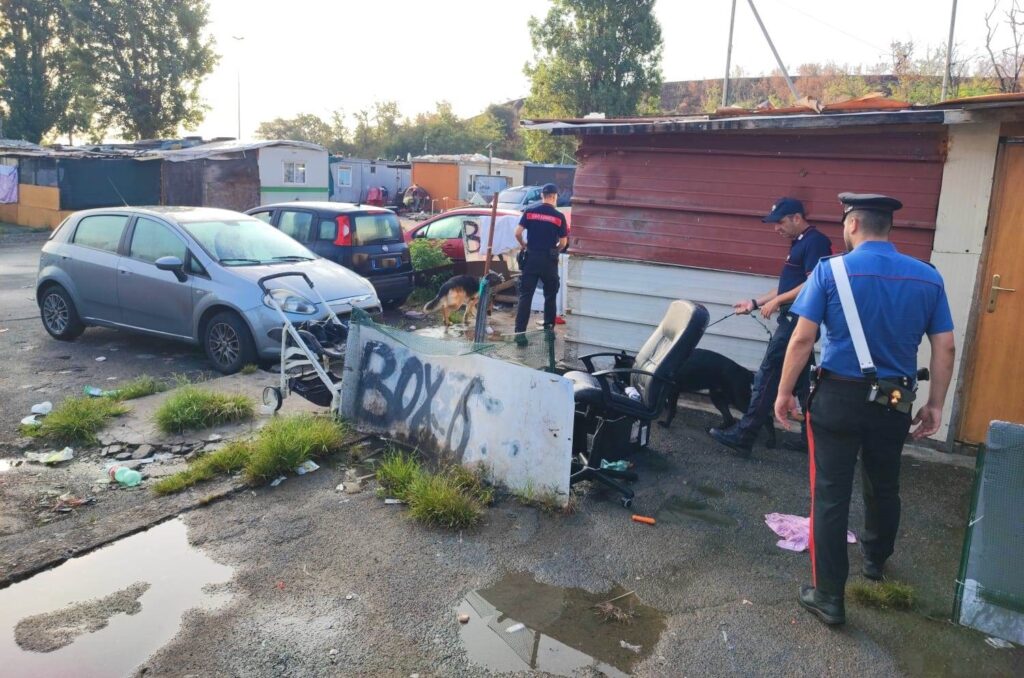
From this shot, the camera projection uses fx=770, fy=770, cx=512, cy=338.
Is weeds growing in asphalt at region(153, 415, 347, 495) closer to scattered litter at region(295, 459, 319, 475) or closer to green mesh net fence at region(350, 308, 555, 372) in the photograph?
scattered litter at region(295, 459, 319, 475)

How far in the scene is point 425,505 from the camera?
15.4 feet

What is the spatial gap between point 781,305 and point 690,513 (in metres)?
1.84

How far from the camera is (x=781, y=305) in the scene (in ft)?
19.0

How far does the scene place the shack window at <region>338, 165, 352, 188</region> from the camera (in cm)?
3349

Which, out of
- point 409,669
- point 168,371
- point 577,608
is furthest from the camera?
point 168,371

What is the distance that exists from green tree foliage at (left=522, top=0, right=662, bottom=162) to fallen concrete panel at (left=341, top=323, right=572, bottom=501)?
86.5ft

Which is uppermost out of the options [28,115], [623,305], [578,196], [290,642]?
[28,115]

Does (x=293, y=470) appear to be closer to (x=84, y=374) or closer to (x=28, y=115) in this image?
(x=84, y=374)

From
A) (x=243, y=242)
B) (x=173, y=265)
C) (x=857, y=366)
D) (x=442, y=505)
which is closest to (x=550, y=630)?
(x=442, y=505)

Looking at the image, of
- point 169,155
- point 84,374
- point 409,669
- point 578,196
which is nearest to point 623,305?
point 578,196

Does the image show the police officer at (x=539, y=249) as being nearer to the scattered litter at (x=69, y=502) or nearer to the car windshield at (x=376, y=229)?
the car windshield at (x=376, y=229)

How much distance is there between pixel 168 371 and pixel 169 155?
16454 mm

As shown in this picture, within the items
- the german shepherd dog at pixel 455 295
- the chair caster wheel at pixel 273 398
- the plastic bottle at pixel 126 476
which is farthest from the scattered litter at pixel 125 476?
the german shepherd dog at pixel 455 295

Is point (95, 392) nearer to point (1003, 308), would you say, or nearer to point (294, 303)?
point (294, 303)
